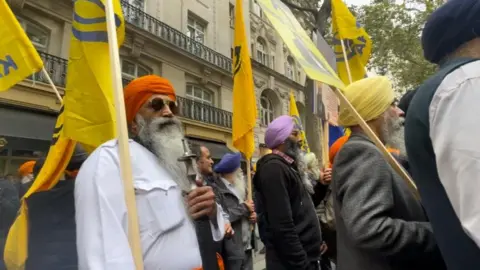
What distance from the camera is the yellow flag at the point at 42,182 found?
2410mm

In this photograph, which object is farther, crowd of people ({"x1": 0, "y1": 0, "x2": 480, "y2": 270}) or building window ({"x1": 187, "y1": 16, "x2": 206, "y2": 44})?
building window ({"x1": 187, "y1": 16, "x2": 206, "y2": 44})

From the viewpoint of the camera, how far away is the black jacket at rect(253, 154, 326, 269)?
2.82m

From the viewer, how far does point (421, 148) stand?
4.03 ft

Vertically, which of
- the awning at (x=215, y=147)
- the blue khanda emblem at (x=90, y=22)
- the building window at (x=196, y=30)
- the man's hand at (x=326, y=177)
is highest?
the building window at (x=196, y=30)

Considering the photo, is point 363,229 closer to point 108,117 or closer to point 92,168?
point 92,168

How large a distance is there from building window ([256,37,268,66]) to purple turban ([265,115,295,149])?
22.5 meters

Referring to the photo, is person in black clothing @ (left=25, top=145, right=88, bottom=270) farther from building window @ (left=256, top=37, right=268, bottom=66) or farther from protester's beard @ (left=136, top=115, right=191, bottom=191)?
building window @ (left=256, top=37, right=268, bottom=66)

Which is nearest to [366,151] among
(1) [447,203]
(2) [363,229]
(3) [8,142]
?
(2) [363,229]

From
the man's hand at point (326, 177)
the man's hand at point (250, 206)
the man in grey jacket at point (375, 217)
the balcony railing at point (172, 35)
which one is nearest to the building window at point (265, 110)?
the balcony railing at point (172, 35)

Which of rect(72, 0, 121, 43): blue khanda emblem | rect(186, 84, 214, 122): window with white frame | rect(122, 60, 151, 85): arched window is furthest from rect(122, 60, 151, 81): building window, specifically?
rect(72, 0, 121, 43): blue khanda emblem

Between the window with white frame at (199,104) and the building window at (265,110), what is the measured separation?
20.2 feet

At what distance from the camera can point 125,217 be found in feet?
5.10

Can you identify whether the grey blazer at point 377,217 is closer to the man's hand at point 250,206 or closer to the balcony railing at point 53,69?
the man's hand at point 250,206

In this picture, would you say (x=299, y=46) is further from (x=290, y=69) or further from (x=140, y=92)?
(x=290, y=69)
